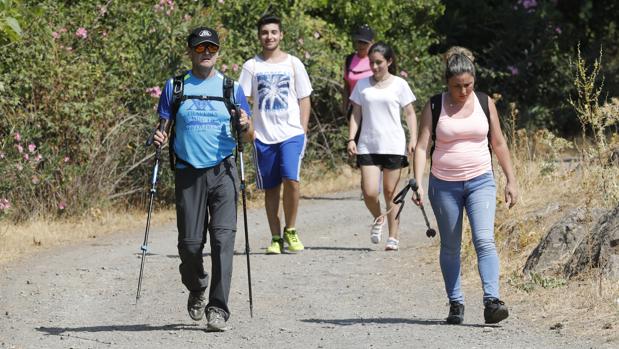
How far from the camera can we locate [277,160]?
1201 centimetres

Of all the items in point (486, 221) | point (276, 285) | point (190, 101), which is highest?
point (190, 101)

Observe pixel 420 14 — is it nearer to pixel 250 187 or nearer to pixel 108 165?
pixel 250 187

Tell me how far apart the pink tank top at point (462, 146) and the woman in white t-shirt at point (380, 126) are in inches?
130

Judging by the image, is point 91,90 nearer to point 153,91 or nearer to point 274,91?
point 153,91

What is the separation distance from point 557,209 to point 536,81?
1103 cm

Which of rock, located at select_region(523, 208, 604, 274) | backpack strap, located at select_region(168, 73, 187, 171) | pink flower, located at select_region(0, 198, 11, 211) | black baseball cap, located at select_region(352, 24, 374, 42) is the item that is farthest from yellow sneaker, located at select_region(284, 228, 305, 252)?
backpack strap, located at select_region(168, 73, 187, 171)

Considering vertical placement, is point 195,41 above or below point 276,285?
above

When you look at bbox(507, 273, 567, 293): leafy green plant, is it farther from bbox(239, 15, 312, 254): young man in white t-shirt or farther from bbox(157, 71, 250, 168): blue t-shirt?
bbox(239, 15, 312, 254): young man in white t-shirt

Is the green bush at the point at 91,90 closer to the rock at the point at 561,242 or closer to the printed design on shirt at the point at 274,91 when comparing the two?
the printed design on shirt at the point at 274,91

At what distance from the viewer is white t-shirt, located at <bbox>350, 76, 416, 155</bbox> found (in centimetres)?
1212

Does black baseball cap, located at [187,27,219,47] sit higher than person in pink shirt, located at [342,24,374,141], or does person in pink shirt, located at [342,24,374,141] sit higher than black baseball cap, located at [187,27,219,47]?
black baseball cap, located at [187,27,219,47]

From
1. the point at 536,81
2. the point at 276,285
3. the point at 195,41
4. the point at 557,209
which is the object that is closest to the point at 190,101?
the point at 195,41

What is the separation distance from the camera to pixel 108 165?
47.9 ft

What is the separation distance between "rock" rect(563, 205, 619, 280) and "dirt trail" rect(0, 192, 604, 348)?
65cm
